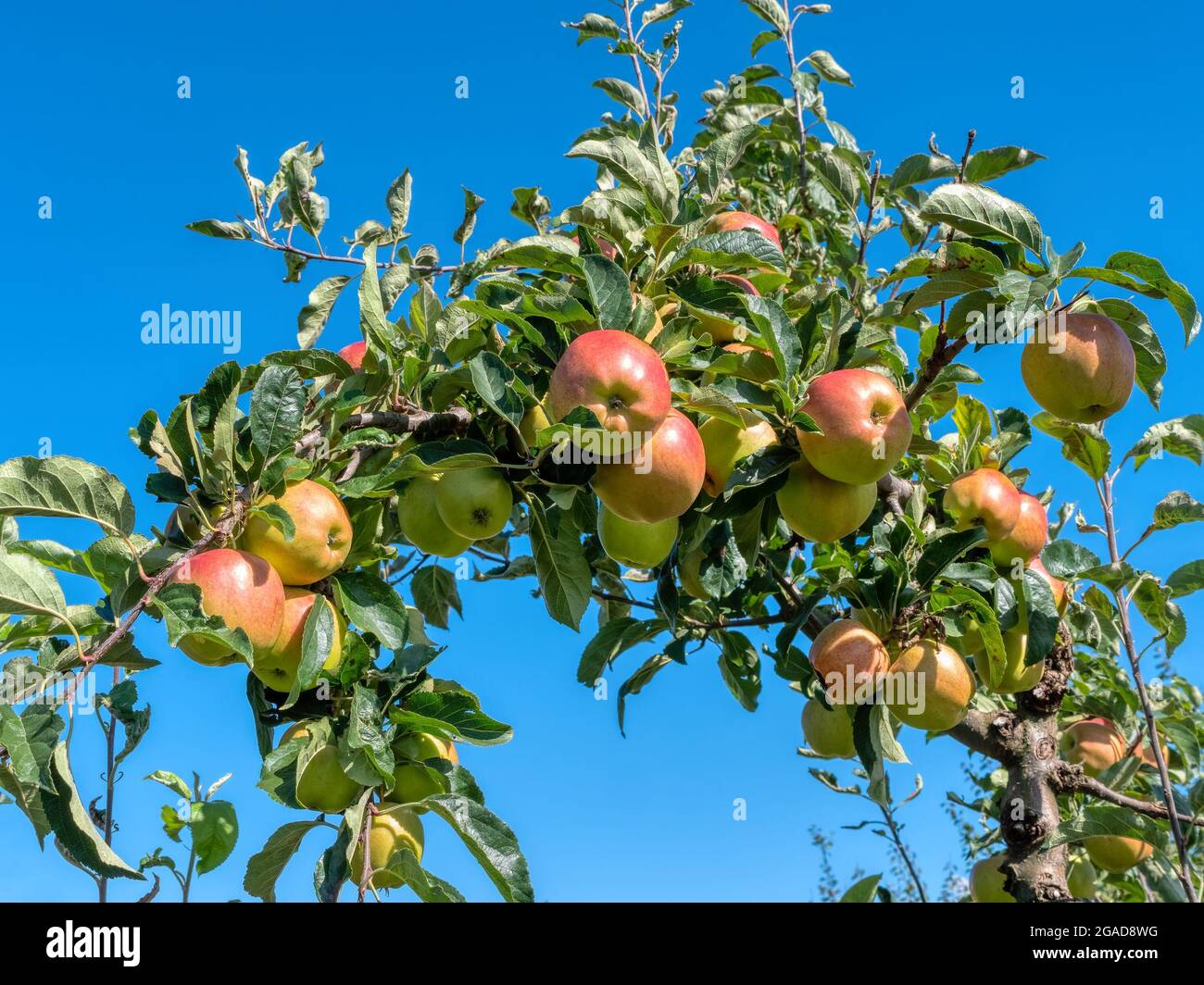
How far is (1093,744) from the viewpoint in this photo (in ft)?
12.8

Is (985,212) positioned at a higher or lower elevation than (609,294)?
higher

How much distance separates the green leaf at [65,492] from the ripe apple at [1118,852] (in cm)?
320

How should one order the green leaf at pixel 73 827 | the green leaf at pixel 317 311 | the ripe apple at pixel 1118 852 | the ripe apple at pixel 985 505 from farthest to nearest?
the ripe apple at pixel 1118 852
the green leaf at pixel 317 311
the ripe apple at pixel 985 505
the green leaf at pixel 73 827

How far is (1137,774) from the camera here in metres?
4.04

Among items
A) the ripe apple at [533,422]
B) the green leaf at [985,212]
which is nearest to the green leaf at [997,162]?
the green leaf at [985,212]

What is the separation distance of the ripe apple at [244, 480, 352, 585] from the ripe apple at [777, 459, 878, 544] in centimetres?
95

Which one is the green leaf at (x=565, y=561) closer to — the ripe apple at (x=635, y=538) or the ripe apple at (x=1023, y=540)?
the ripe apple at (x=635, y=538)

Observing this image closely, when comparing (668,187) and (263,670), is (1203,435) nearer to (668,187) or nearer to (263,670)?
(668,187)

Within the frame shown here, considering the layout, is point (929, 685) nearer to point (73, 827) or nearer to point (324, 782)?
point (324, 782)

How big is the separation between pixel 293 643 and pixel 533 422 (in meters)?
0.67

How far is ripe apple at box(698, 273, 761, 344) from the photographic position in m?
2.32

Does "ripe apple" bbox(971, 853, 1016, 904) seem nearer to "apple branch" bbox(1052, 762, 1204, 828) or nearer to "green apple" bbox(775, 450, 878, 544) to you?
"apple branch" bbox(1052, 762, 1204, 828)

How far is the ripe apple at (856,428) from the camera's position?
2086 mm

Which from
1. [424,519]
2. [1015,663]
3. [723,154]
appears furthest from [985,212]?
[424,519]
